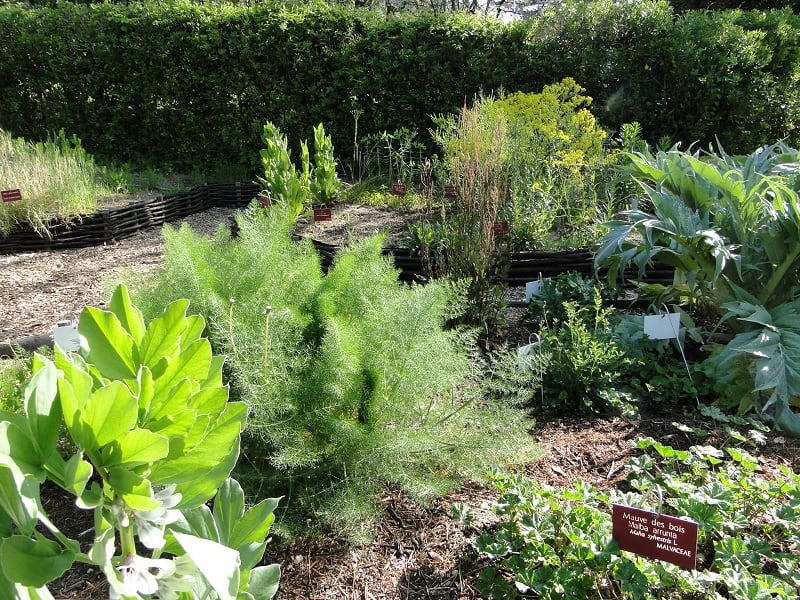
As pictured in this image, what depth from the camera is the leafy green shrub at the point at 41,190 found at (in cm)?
518

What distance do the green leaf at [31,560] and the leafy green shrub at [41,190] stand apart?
539 centimetres

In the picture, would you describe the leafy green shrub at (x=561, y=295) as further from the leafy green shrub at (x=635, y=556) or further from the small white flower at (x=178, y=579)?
the small white flower at (x=178, y=579)

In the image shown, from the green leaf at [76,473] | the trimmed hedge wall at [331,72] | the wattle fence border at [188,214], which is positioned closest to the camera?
the green leaf at [76,473]

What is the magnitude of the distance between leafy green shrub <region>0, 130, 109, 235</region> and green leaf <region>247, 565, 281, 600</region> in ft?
17.0

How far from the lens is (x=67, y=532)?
1.80 meters

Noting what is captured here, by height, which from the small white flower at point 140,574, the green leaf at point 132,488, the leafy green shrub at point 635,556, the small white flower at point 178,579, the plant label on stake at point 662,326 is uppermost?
the green leaf at point 132,488

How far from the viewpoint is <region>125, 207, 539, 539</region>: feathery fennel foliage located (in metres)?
1.68

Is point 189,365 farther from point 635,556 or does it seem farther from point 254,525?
point 635,556

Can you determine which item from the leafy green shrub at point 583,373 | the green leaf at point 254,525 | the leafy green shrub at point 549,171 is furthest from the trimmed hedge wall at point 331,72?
the green leaf at point 254,525

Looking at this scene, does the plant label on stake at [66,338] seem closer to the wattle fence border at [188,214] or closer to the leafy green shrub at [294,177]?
the wattle fence border at [188,214]

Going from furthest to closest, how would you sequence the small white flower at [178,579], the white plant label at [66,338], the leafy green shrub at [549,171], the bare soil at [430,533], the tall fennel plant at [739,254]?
the leafy green shrub at [549,171] → the tall fennel plant at [739,254] → the white plant label at [66,338] → the bare soil at [430,533] → the small white flower at [178,579]

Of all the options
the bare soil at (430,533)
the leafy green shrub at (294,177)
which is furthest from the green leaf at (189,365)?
the leafy green shrub at (294,177)

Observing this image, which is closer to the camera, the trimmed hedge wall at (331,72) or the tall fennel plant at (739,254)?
the tall fennel plant at (739,254)

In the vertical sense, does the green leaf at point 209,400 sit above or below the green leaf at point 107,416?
below
